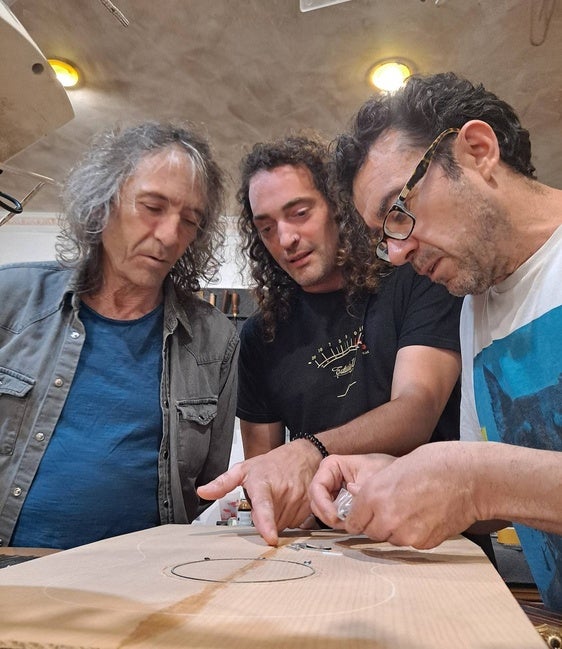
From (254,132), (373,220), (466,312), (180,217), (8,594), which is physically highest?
(254,132)

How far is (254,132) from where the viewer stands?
162 inches

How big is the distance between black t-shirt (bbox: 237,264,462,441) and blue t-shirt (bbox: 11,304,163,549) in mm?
388

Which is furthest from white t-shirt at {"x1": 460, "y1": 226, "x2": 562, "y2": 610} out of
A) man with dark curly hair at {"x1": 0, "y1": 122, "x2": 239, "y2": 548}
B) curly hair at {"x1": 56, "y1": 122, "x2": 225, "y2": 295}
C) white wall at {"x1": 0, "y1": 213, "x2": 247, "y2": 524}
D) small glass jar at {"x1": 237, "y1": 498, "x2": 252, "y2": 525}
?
white wall at {"x1": 0, "y1": 213, "x2": 247, "y2": 524}

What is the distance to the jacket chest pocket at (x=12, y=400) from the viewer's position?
1552 millimetres

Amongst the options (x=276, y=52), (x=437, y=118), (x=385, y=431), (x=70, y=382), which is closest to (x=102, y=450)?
(x=70, y=382)

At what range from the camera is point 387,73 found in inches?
137

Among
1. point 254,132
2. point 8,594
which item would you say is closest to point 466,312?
point 8,594

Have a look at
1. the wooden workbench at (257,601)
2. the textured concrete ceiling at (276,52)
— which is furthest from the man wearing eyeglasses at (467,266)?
the textured concrete ceiling at (276,52)

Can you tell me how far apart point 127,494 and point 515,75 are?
3.28 meters

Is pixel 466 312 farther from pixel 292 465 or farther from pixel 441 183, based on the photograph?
pixel 292 465

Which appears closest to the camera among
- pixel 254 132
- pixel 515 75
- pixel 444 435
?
pixel 444 435

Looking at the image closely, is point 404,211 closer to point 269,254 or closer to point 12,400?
point 269,254

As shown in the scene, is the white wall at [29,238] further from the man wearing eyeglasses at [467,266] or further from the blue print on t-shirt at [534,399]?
the blue print on t-shirt at [534,399]

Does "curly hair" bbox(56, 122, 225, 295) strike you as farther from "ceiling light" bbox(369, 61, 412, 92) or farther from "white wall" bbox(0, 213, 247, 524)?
"white wall" bbox(0, 213, 247, 524)
